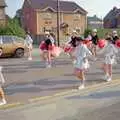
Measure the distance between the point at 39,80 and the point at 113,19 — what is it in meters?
83.7

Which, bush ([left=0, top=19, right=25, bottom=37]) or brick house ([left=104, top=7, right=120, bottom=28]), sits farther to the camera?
brick house ([left=104, top=7, right=120, bottom=28])

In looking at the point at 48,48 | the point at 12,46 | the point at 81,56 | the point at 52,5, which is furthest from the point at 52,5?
the point at 81,56

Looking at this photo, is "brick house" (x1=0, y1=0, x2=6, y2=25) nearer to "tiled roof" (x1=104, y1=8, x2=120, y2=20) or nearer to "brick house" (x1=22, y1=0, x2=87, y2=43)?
"brick house" (x1=22, y1=0, x2=87, y2=43)

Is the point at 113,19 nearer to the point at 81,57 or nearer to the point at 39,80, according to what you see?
the point at 39,80

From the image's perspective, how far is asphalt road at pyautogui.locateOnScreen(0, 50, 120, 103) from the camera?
12930mm

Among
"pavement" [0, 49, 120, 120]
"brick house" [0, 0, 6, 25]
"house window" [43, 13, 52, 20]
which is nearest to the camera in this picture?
"pavement" [0, 49, 120, 120]

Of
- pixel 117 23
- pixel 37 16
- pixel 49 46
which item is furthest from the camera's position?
pixel 117 23

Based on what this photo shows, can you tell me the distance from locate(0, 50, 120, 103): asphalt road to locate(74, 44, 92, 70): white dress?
2.68 ft

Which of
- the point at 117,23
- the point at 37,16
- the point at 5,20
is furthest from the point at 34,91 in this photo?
the point at 117,23

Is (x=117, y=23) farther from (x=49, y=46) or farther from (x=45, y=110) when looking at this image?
(x=45, y=110)

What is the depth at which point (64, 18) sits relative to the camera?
76438 millimetres

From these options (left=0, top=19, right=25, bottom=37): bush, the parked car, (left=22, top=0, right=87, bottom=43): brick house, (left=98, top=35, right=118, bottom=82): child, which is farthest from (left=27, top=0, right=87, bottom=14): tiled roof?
(left=98, top=35, right=118, bottom=82): child

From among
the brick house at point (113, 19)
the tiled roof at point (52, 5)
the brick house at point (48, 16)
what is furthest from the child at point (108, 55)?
the brick house at point (113, 19)

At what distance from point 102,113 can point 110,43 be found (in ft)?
18.4
